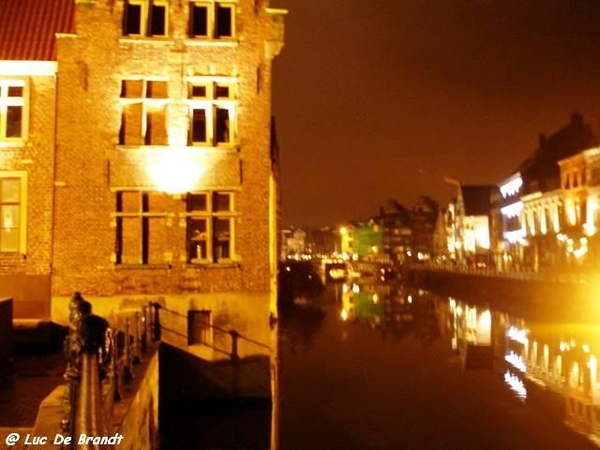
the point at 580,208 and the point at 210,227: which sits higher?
the point at 580,208

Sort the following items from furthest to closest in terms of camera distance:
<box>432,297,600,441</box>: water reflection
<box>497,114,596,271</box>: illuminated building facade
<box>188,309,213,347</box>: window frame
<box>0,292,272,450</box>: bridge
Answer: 1. <box>497,114,596,271</box>: illuminated building facade
2. <box>432,297,600,441</box>: water reflection
3. <box>188,309,213,347</box>: window frame
4. <box>0,292,272,450</box>: bridge

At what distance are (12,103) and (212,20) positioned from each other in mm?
5407

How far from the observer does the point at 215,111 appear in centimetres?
1742

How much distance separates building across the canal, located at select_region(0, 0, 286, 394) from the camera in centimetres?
1702

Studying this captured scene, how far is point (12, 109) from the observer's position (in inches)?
692

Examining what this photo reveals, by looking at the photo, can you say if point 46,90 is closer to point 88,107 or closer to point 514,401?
point 88,107

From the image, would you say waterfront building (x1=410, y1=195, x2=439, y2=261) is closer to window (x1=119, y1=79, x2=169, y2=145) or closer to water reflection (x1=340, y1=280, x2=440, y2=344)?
water reflection (x1=340, y1=280, x2=440, y2=344)

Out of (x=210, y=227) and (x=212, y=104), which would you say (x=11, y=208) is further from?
(x=212, y=104)

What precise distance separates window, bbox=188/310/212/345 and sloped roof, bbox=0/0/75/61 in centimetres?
740

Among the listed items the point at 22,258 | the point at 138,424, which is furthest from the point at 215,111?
the point at 138,424

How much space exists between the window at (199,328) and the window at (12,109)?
20.4ft

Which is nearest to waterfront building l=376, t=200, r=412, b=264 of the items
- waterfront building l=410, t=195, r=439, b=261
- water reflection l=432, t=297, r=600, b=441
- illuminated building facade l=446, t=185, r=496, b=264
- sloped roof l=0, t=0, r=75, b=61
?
waterfront building l=410, t=195, r=439, b=261

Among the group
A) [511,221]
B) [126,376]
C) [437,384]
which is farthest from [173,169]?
[511,221]

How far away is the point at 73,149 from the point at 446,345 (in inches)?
772
